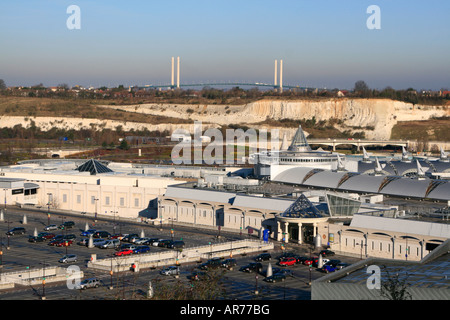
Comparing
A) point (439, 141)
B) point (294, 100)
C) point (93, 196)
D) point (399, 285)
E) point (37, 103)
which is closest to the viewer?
point (399, 285)

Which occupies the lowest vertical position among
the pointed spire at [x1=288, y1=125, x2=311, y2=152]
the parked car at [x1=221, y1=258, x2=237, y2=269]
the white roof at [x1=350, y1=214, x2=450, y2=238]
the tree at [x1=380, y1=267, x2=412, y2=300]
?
the parked car at [x1=221, y1=258, x2=237, y2=269]

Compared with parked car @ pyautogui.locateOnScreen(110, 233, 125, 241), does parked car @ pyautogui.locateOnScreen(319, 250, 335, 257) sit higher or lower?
higher

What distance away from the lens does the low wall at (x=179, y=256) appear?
1679 inches

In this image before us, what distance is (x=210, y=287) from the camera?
30.9 metres

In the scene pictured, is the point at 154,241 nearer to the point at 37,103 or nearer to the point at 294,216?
the point at 294,216

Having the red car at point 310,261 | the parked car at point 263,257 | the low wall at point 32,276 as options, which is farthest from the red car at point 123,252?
the red car at point 310,261

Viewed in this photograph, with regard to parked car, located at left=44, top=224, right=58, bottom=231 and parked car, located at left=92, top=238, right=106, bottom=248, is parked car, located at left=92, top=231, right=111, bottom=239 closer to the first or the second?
parked car, located at left=92, top=238, right=106, bottom=248

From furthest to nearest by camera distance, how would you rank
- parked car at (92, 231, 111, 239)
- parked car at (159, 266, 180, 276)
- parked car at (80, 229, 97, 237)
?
parked car at (80, 229, 97, 237), parked car at (92, 231, 111, 239), parked car at (159, 266, 180, 276)

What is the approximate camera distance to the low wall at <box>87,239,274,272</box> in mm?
42656

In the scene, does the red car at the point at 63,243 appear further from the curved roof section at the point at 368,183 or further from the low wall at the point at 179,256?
the curved roof section at the point at 368,183

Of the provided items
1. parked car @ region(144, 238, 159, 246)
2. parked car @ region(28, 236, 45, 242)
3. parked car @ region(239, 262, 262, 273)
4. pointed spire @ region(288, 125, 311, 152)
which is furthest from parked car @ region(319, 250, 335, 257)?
pointed spire @ region(288, 125, 311, 152)

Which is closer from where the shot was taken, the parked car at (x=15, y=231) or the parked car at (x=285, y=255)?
the parked car at (x=285, y=255)
